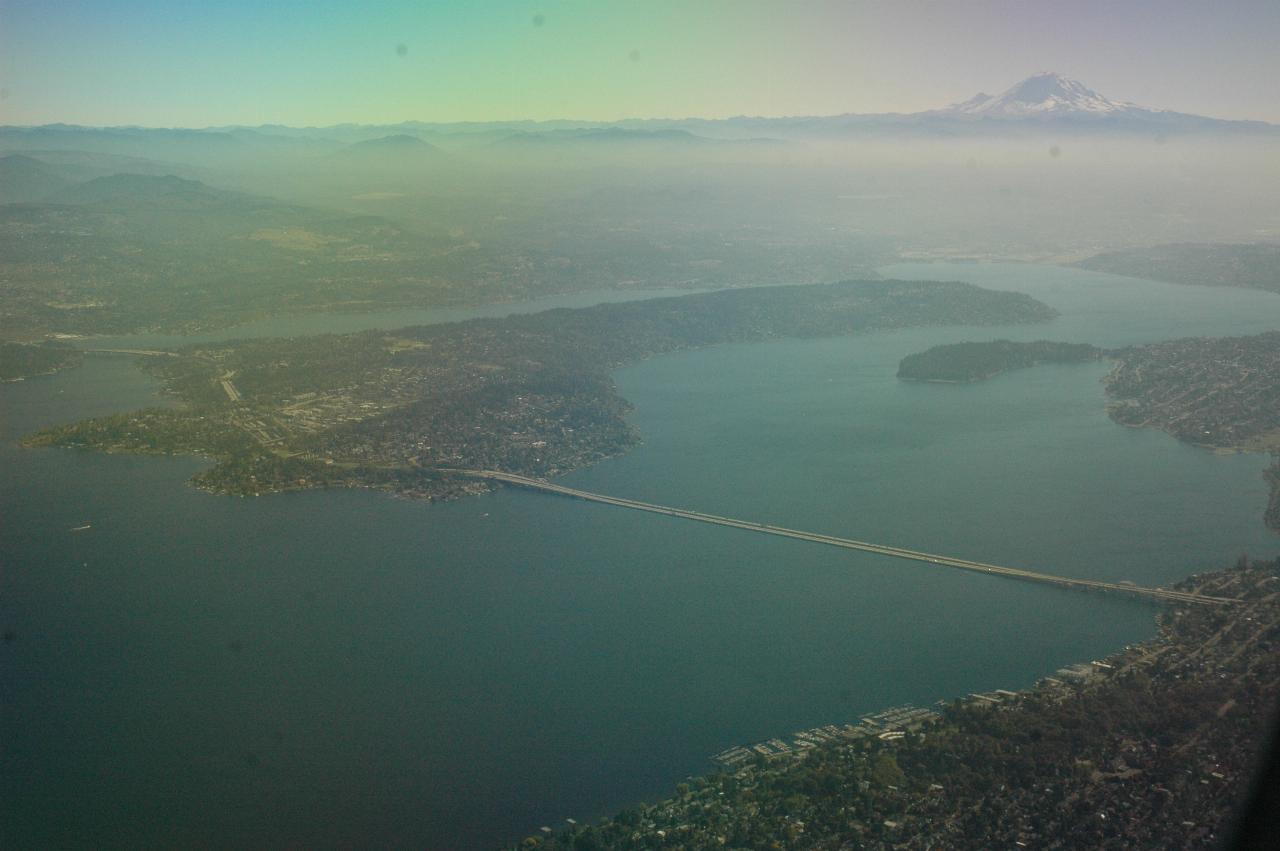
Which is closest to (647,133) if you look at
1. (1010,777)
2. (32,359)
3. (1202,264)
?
(1202,264)

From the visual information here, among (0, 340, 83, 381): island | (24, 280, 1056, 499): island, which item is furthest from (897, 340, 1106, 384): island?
(0, 340, 83, 381): island

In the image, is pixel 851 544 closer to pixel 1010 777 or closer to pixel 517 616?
pixel 517 616

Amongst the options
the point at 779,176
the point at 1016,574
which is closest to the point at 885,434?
the point at 1016,574

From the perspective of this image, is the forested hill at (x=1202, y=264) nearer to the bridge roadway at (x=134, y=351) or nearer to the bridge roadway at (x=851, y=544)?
the bridge roadway at (x=851, y=544)

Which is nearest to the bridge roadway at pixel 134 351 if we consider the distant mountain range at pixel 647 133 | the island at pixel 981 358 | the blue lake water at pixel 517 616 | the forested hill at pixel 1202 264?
the blue lake water at pixel 517 616

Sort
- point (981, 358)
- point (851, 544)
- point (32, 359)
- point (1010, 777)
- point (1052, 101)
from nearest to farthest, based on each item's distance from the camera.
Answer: point (1010, 777)
point (851, 544)
point (32, 359)
point (981, 358)
point (1052, 101)

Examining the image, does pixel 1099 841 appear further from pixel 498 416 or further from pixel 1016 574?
pixel 498 416
